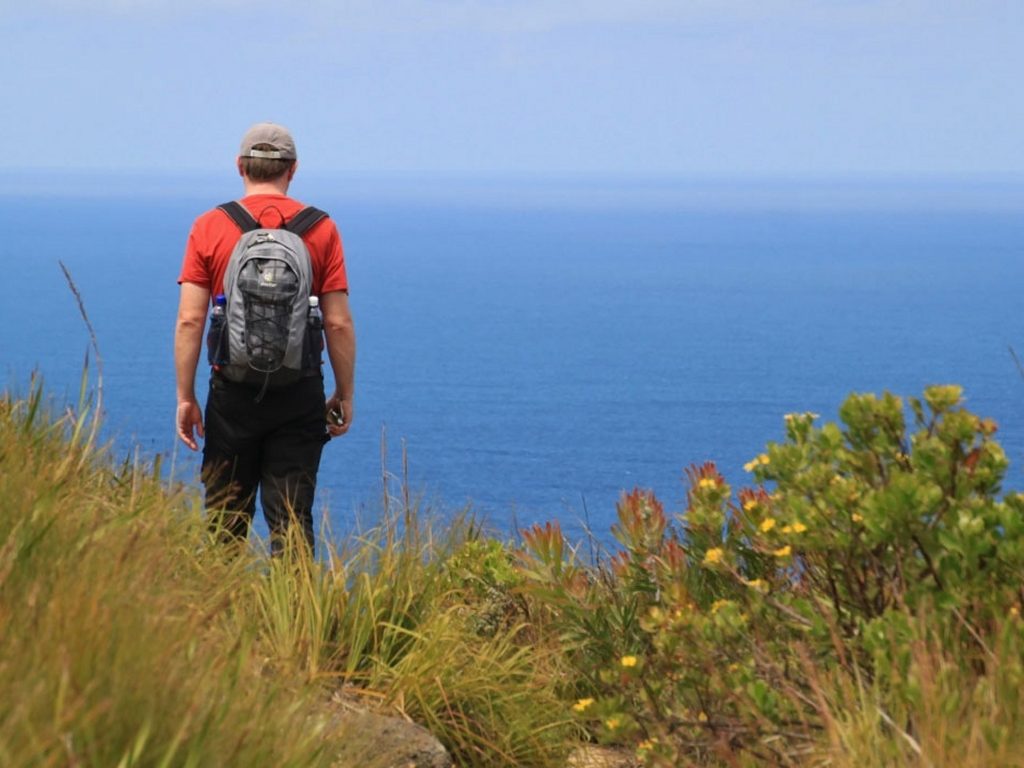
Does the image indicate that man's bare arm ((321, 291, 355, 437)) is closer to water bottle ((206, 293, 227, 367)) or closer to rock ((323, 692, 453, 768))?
water bottle ((206, 293, 227, 367))

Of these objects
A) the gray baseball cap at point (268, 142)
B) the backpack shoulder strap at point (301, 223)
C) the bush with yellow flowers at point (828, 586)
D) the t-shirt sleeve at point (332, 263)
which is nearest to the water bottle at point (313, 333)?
the t-shirt sleeve at point (332, 263)

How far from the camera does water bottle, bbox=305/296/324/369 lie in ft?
20.5

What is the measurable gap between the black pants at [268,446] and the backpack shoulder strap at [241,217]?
0.70 metres

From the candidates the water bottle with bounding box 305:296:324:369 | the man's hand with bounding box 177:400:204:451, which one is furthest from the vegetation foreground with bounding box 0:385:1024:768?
the water bottle with bounding box 305:296:324:369

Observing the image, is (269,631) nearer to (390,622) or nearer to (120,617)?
(390,622)

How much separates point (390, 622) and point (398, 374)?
168886 millimetres

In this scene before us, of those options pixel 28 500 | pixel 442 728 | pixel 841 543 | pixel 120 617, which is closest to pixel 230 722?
pixel 120 617

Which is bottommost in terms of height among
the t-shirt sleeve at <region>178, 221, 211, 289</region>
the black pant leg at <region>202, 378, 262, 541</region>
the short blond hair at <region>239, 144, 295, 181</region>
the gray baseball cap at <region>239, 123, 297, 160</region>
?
the black pant leg at <region>202, 378, 262, 541</region>

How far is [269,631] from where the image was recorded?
15.9ft

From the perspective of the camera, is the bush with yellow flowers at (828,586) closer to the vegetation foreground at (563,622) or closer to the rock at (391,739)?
the vegetation foreground at (563,622)

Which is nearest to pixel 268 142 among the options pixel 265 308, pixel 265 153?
pixel 265 153

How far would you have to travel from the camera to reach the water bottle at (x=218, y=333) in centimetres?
620

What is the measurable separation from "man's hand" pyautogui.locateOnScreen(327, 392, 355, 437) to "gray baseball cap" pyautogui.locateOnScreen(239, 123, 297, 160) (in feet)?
3.93

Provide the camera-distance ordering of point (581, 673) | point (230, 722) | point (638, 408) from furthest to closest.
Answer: point (638, 408), point (581, 673), point (230, 722)
